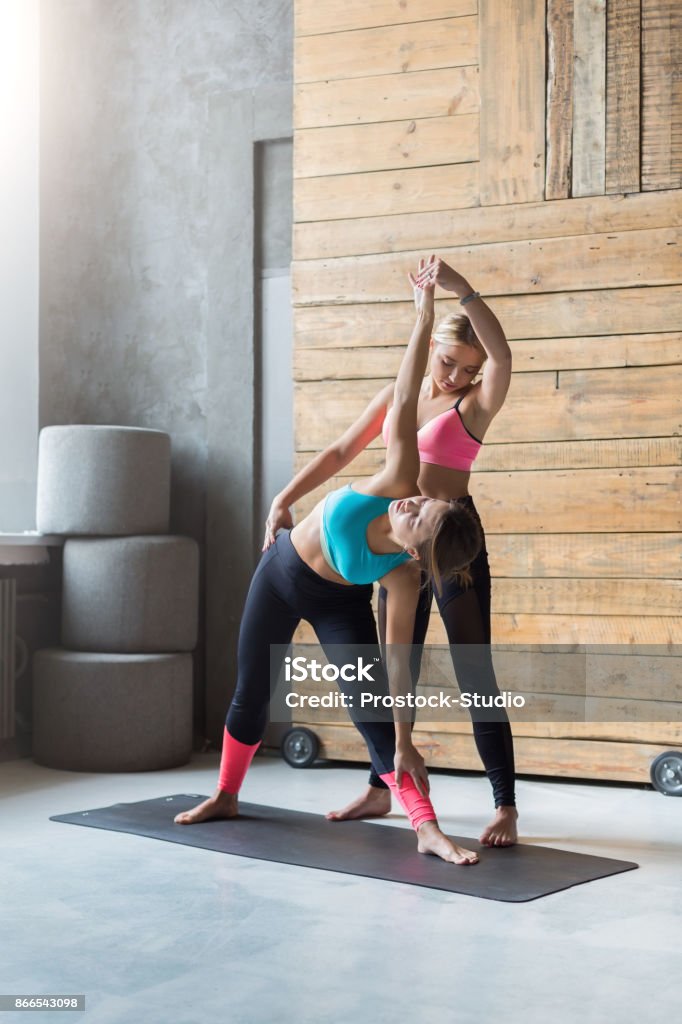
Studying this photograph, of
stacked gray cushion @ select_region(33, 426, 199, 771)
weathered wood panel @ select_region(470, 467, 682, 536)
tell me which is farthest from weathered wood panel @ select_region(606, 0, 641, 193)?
stacked gray cushion @ select_region(33, 426, 199, 771)

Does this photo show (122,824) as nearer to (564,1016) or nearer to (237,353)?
(564,1016)

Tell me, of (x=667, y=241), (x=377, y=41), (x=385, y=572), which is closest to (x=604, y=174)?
(x=667, y=241)

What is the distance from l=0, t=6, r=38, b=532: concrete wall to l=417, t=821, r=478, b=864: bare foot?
2.66 metres

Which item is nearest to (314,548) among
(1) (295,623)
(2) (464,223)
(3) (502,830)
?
(1) (295,623)

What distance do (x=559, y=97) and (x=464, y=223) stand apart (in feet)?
1.77

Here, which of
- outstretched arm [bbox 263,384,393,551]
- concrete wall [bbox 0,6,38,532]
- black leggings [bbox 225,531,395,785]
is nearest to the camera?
black leggings [bbox 225,531,395,785]

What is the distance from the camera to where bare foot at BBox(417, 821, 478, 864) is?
10.4ft

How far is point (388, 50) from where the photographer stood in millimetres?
4680

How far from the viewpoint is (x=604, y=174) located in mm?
4379

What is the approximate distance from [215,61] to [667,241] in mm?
2099

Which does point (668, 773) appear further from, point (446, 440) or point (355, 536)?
point (355, 536)

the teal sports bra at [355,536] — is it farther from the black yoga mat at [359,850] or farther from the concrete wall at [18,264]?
the concrete wall at [18,264]

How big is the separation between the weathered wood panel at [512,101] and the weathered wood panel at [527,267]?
20 cm

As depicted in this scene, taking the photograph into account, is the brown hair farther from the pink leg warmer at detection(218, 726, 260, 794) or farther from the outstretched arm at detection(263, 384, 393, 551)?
the pink leg warmer at detection(218, 726, 260, 794)
